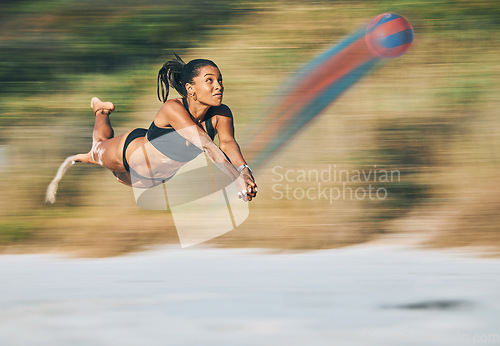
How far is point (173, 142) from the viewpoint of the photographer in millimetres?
4211

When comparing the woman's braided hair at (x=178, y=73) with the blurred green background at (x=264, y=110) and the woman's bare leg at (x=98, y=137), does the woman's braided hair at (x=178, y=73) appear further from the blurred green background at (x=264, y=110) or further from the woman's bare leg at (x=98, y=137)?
the blurred green background at (x=264, y=110)

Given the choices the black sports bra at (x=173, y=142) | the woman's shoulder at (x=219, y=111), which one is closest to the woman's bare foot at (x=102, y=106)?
the black sports bra at (x=173, y=142)

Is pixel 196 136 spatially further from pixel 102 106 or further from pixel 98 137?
pixel 102 106

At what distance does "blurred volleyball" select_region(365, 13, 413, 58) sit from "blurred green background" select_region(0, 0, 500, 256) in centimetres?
15

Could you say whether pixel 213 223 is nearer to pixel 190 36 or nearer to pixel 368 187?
pixel 368 187

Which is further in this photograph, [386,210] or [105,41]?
[105,41]

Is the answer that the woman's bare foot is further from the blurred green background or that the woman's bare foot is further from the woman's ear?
the blurred green background

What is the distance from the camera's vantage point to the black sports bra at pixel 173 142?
13.7 feet

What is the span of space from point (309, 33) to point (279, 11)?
0.50 metres

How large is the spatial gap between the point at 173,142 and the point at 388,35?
13.6 feet

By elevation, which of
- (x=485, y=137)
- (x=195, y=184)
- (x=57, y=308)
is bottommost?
(x=57, y=308)

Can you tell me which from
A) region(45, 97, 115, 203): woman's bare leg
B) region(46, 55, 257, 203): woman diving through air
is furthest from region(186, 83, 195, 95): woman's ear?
region(45, 97, 115, 203): woman's bare leg

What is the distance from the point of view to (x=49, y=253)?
6.95m

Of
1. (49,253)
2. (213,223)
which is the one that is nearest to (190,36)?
(213,223)
